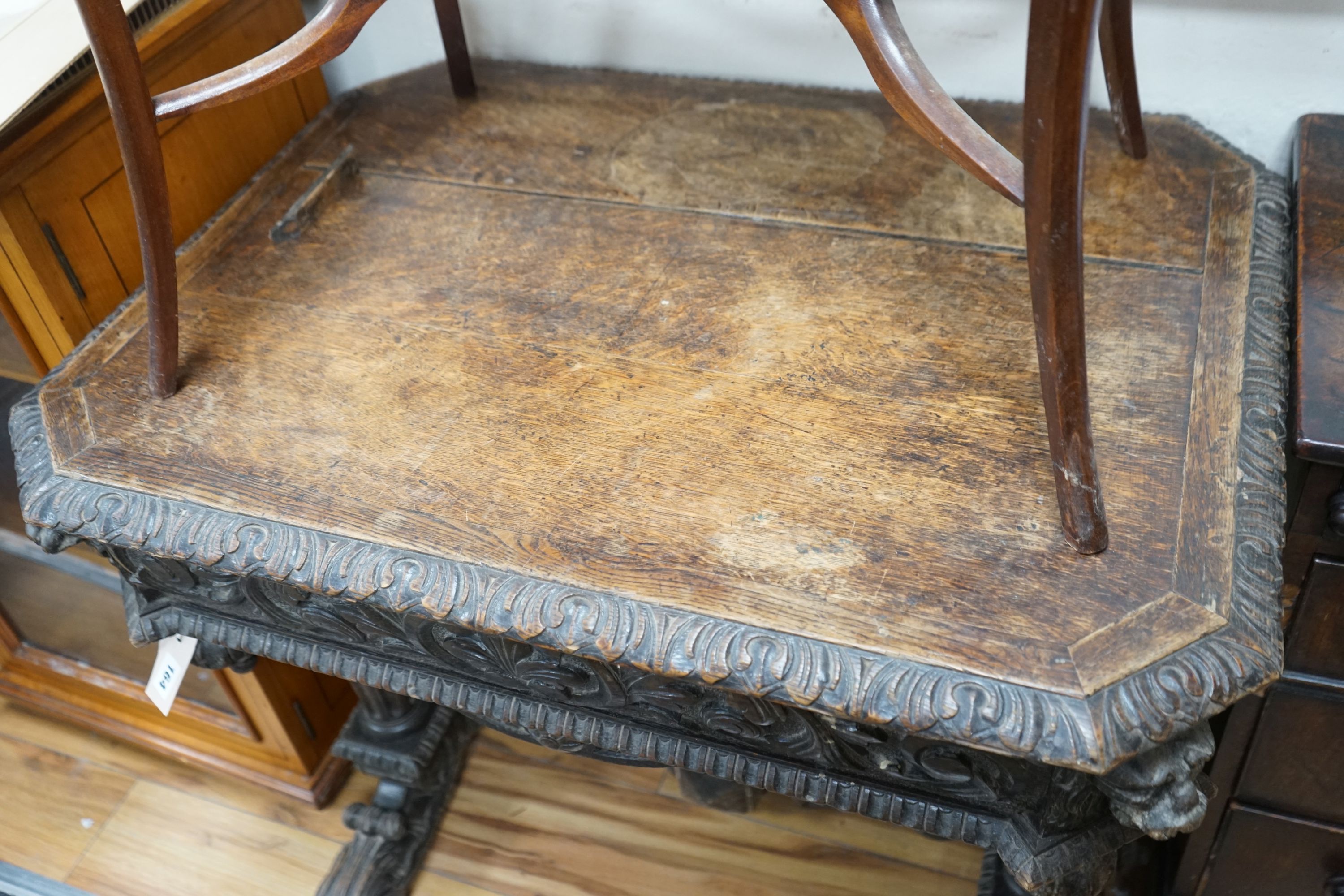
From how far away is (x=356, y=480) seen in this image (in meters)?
0.78

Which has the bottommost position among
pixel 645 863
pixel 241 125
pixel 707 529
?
pixel 645 863

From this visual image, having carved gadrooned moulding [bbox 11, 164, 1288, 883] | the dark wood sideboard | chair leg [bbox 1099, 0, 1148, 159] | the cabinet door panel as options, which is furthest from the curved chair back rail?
the dark wood sideboard

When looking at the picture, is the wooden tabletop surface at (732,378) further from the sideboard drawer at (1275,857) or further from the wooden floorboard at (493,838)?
the wooden floorboard at (493,838)

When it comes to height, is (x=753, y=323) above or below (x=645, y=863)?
above

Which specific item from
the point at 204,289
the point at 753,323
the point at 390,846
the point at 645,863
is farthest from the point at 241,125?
the point at 645,863

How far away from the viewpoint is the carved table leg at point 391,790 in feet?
4.01

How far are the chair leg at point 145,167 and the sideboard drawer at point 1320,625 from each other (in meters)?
0.93

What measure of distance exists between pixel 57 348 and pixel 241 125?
0.30m

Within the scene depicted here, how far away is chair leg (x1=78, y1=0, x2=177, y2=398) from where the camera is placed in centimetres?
74

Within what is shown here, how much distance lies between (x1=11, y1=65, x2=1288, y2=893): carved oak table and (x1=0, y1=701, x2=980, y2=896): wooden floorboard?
0.27 metres


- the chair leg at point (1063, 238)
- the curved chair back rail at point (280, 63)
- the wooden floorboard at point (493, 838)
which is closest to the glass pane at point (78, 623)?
the wooden floorboard at point (493, 838)

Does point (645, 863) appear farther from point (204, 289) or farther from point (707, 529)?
point (204, 289)

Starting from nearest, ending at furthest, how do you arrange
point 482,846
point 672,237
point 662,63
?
point 672,237 → point 662,63 → point 482,846

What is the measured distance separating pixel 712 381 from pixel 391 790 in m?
0.76
